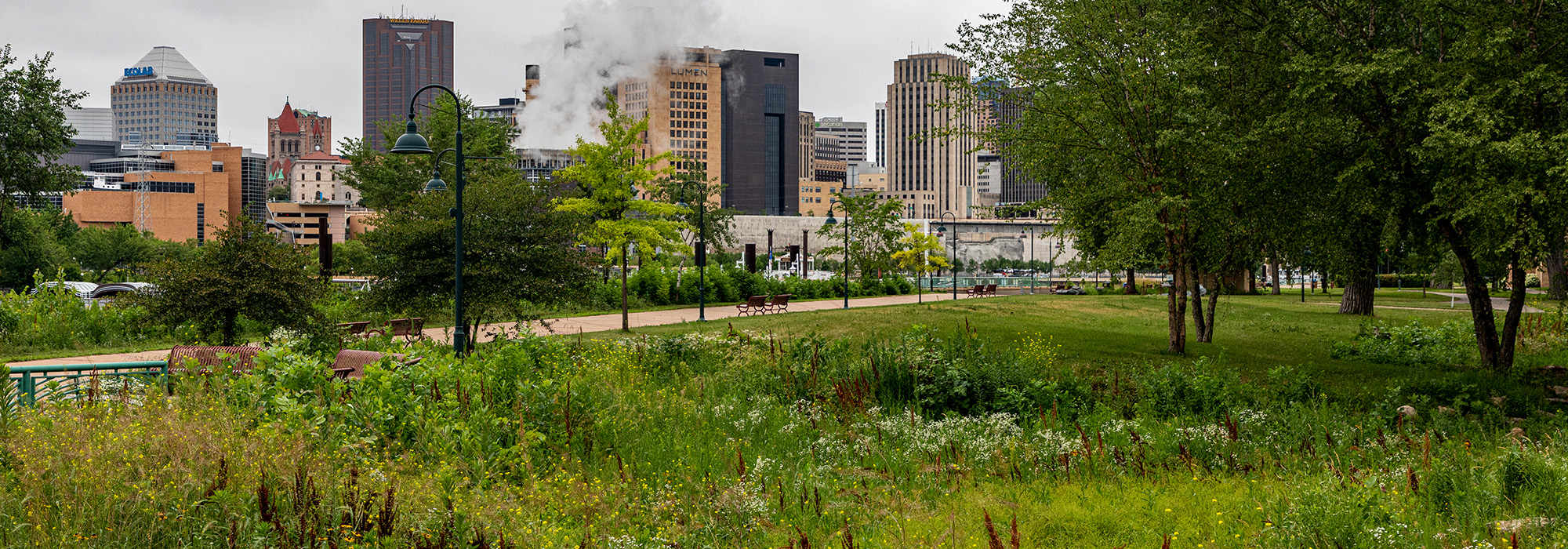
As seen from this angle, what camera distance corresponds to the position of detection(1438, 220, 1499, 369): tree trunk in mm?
13812

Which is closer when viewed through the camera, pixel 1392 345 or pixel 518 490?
pixel 518 490

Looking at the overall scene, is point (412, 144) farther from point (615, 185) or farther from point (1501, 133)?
point (1501, 133)

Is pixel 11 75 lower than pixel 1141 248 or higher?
higher

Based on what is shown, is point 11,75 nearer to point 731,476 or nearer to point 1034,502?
point 731,476

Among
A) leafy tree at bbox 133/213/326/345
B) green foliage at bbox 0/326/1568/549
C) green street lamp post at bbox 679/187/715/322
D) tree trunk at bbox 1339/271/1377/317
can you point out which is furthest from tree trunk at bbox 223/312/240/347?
tree trunk at bbox 1339/271/1377/317

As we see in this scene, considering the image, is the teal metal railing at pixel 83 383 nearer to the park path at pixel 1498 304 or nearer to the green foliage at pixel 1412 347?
the green foliage at pixel 1412 347

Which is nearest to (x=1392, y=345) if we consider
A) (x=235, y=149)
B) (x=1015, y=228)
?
(x=1015, y=228)

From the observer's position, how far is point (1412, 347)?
56.3 ft

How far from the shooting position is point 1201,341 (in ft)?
60.4

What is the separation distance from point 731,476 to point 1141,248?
10131 mm

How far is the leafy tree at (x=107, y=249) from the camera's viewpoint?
76750 millimetres

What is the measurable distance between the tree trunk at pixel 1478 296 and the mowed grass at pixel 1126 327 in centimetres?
115

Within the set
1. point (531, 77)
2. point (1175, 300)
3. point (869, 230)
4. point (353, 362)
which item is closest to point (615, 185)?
point (353, 362)

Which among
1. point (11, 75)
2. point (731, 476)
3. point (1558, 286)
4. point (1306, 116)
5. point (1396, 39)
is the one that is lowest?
point (731, 476)
